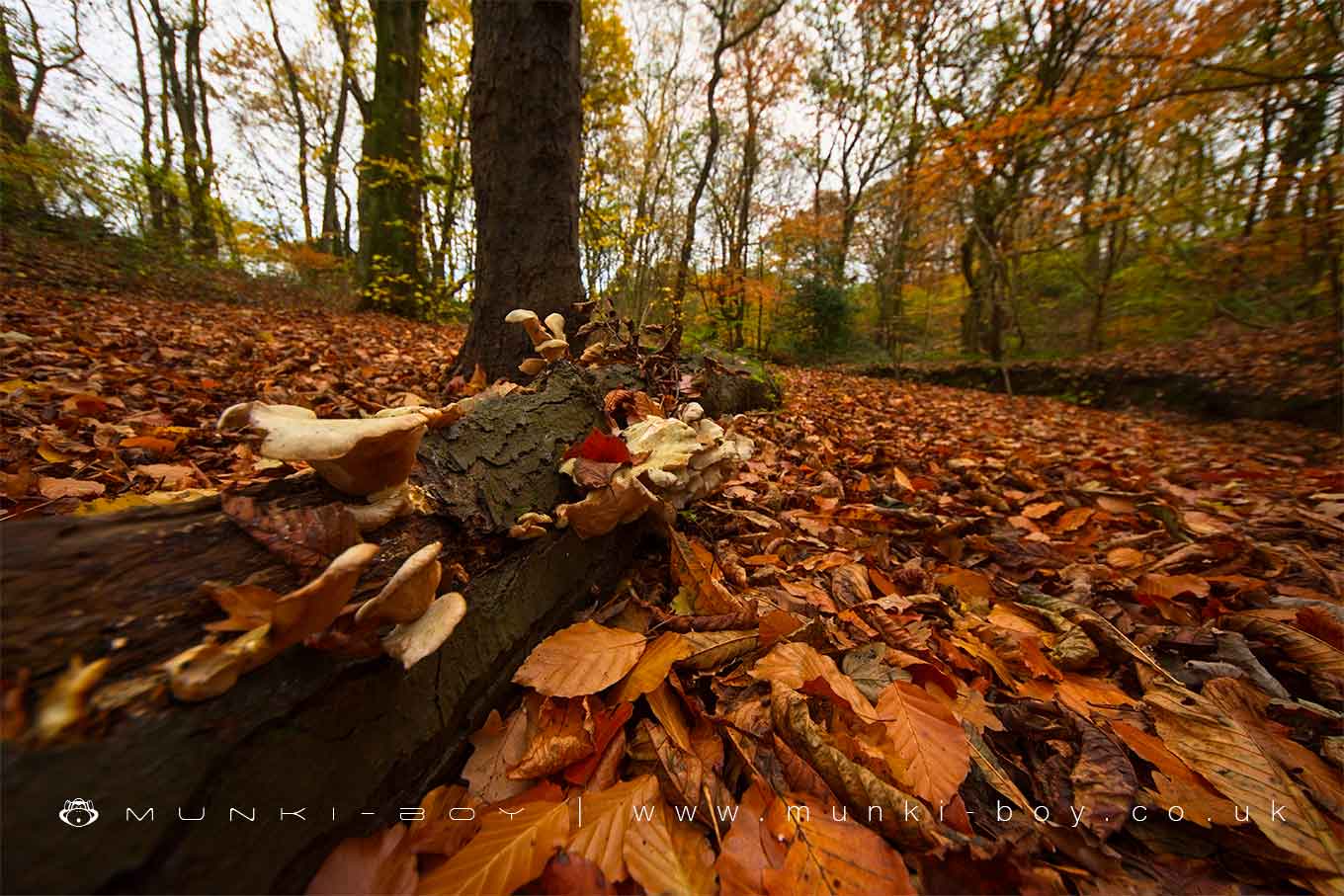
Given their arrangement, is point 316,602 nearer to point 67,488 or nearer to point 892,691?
point 892,691

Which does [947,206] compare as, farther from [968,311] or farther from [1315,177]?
[1315,177]

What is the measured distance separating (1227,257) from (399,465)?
1218 cm

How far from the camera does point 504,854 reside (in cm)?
85

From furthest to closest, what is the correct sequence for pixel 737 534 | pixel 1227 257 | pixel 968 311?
pixel 968 311 → pixel 1227 257 → pixel 737 534

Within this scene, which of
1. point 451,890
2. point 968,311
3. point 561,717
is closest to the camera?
point 451,890

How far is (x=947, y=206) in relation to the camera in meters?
14.3

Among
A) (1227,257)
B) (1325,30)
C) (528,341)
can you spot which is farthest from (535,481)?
(1227,257)

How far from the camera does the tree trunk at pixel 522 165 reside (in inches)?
122

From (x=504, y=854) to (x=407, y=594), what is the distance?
18.6 inches

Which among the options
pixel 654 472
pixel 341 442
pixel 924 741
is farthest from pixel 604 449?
pixel 924 741

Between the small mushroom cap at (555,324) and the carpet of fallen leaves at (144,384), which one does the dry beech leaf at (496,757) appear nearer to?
the carpet of fallen leaves at (144,384)

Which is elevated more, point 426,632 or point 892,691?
point 426,632

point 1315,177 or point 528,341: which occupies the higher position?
point 1315,177

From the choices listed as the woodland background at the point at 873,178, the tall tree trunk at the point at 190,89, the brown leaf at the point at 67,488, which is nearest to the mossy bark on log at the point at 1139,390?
the woodland background at the point at 873,178
